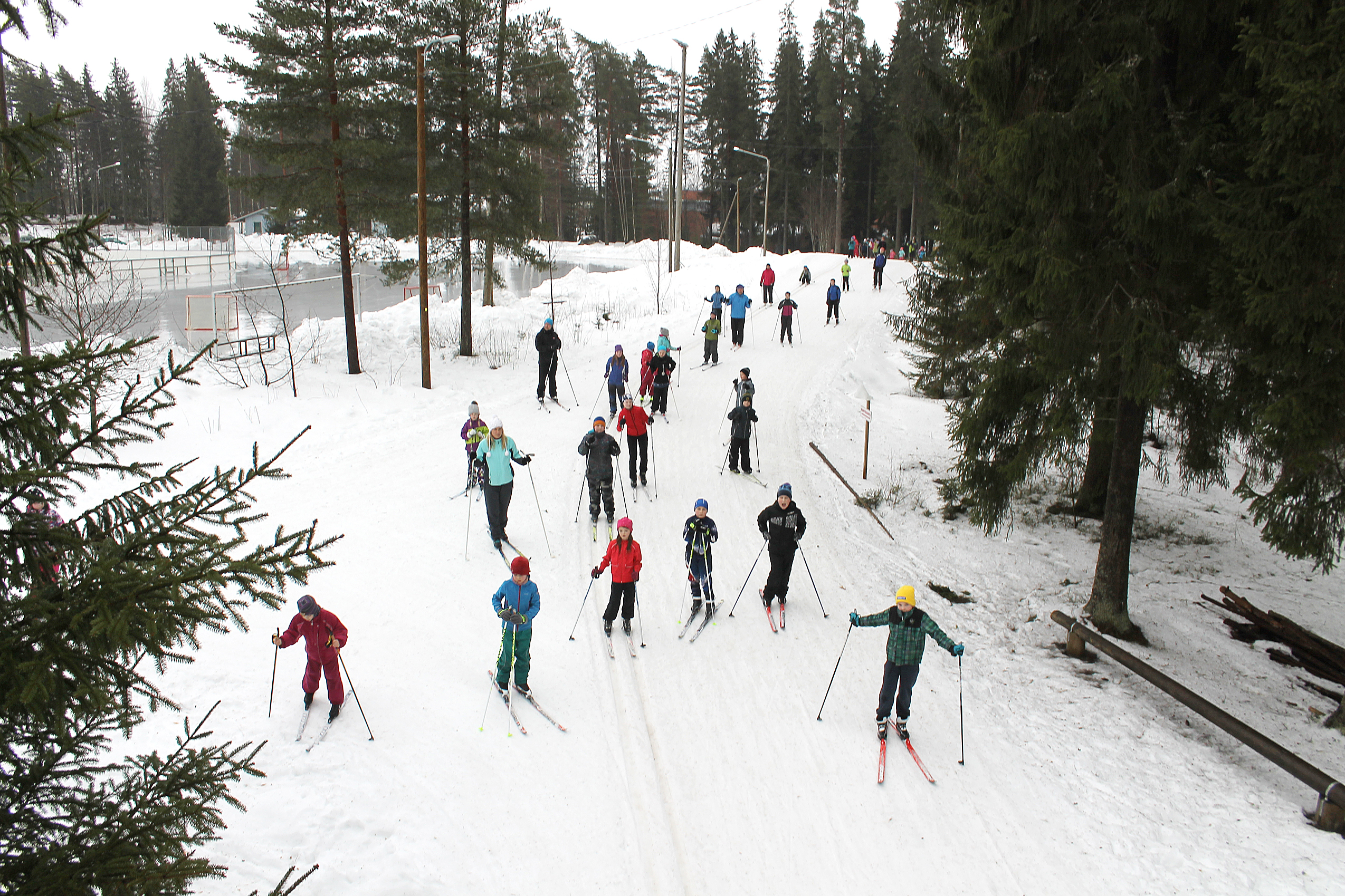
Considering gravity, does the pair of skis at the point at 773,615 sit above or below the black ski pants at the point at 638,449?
below

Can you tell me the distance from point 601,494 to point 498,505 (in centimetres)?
180

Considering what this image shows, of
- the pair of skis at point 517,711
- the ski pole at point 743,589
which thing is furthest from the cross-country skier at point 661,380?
the pair of skis at point 517,711

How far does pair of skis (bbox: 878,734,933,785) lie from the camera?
7.91 meters

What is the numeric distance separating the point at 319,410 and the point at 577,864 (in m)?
12.9

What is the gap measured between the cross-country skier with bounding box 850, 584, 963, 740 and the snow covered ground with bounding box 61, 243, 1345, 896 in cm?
36

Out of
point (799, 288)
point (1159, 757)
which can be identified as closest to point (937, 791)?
point (1159, 757)

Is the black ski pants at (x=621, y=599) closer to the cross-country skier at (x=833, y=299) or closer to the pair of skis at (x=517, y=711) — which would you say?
the pair of skis at (x=517, y=711)

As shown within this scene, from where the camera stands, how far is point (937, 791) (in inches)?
307

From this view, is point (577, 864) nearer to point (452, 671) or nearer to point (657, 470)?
point (452, 671)

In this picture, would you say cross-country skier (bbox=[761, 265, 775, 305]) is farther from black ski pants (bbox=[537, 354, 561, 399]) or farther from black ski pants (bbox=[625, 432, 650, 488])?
black ski pants (bbox=[625, 432, 650, 488])

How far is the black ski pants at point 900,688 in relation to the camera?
8375 millimetres

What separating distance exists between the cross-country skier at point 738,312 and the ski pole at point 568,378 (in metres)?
5.21

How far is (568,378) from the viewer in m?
21.6

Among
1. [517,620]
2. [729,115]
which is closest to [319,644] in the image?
[517,620]
